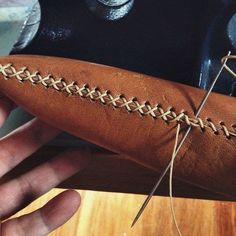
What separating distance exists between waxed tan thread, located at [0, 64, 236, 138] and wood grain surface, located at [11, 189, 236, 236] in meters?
0.33

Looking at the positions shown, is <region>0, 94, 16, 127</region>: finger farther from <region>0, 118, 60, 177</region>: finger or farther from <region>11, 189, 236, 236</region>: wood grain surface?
<region>11, 189, 236, 236</region>: wood grain surface

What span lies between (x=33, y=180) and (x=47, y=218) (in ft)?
0.15

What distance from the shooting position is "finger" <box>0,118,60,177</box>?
466 mm

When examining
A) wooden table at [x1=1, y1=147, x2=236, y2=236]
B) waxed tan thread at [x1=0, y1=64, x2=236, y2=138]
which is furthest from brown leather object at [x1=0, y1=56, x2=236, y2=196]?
wooden table at [x1=1, y1=147, x2=236, y2=236]

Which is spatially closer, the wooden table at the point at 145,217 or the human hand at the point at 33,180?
the human hand at the point at 33,180

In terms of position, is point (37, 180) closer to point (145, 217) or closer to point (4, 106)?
point (4, 106)

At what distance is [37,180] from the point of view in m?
0.49

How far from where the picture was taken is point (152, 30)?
50cm

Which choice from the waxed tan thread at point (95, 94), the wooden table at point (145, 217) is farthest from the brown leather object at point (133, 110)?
the wooden table at point (145, 217)

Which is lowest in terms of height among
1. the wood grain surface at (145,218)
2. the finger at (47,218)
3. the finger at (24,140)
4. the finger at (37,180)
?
the wood grain surface at (145,218)

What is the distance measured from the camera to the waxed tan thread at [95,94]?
0.40m

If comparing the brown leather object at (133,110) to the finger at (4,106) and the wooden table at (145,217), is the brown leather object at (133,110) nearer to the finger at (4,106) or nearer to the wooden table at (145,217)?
the finger at (4,106)

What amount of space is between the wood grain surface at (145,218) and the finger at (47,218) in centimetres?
21

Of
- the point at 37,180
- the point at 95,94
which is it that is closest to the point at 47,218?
the point at 37,180
